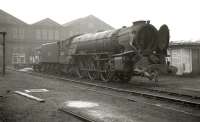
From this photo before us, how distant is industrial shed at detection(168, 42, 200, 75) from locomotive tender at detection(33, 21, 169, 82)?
8.04 metres

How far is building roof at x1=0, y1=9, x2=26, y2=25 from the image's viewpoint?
5858cm

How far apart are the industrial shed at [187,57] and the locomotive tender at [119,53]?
804 centimetres

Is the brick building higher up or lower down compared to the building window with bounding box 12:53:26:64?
higher up

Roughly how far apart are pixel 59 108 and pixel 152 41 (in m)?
7.82

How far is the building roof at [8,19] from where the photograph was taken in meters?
58.6

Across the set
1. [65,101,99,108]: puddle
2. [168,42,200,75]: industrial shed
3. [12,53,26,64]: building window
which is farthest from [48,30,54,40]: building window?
[65,101,99,108]: puddle

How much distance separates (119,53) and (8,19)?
48631mm

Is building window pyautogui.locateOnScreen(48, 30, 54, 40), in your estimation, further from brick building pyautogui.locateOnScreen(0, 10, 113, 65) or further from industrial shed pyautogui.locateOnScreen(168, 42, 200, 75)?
industrial shed pyautogui.locateOnScreen(168, 42, 200, 75)

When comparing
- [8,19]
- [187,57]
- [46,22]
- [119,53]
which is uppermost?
[8,19]

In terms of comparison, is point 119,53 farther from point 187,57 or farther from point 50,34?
point 50,34

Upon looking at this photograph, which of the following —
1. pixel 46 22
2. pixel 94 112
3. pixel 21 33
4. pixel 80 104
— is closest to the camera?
pixel 94 112

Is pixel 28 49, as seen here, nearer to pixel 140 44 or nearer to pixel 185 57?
pixel 185 57

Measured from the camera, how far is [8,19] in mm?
59469

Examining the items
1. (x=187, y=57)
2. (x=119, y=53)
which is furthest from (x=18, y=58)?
(x=119, y=53)
